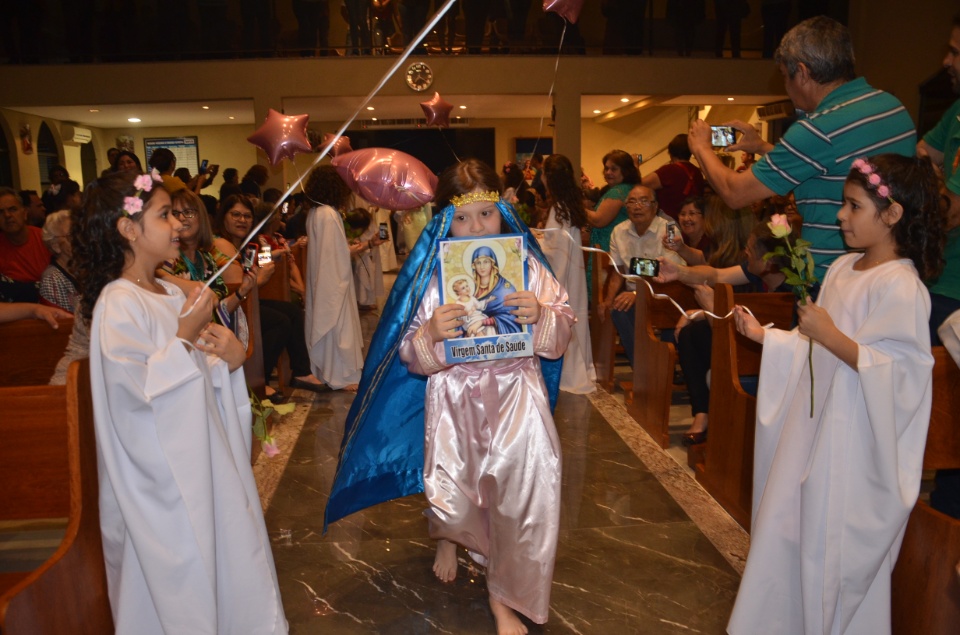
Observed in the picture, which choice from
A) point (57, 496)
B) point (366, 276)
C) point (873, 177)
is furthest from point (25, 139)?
point (873, 177)

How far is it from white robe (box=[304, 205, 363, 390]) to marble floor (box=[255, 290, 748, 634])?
1.54m

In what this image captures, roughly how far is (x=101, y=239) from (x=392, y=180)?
8.95 ft

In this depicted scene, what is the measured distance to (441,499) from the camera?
284 centimetres

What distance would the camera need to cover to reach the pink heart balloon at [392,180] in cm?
491

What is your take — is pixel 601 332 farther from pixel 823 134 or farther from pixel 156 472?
pixel 156 472

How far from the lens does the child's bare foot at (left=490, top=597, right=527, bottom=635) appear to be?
2754 millimetres

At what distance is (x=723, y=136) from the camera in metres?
3.22

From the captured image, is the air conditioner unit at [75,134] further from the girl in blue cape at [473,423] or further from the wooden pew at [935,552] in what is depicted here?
the wooden pew at [935,552]

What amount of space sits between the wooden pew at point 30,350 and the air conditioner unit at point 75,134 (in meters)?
15.3

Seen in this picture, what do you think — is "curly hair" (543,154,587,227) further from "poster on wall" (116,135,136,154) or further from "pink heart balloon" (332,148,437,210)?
"poster on wall" (116,135,136,154)

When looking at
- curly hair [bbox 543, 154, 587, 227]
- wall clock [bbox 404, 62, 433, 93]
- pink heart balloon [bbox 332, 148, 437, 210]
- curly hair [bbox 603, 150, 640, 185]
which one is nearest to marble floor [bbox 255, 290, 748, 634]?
pink heart balloon [bbox 332, 148, 437, 210]

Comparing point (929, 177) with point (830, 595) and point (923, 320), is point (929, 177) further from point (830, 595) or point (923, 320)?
point (830, 595)

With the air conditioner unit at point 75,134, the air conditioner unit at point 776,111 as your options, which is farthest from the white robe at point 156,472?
the air conditioner unit at point 75,134

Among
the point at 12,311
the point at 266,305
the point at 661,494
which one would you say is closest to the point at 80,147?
the point at 266,305
